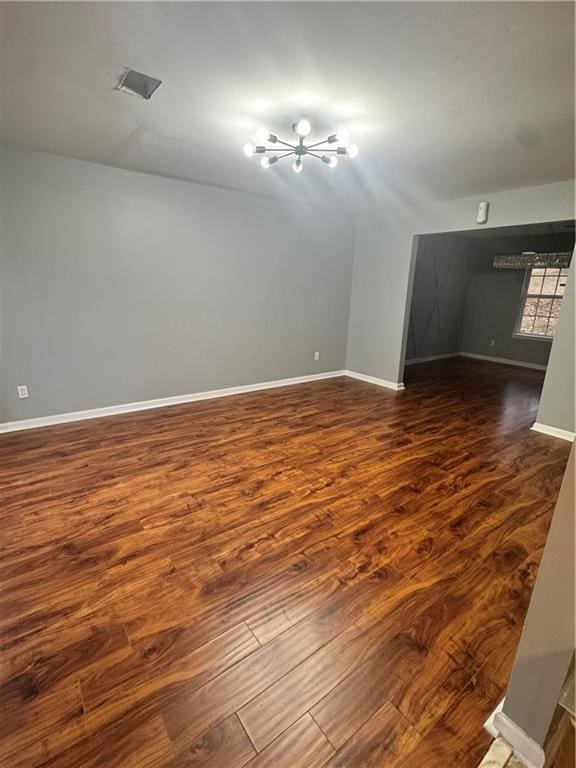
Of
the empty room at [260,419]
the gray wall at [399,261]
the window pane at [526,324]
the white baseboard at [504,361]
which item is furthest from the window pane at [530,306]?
the gray wall at [399,261]

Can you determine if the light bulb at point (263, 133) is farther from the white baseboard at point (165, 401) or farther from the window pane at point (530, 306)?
the window pane at point (530, 306)

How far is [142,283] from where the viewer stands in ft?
12.3

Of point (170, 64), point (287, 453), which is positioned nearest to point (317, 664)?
point (287, 453)

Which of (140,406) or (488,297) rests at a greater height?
(488,297)

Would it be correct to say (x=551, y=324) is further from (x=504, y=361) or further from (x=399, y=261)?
(x=399, y=261)

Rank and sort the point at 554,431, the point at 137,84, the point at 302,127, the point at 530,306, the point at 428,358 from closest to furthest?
1. the point at 137,84
2. the point at 302,127
3. the point at 554,431
4. the point at 530,306
5. the point at 428,358

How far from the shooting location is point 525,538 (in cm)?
213

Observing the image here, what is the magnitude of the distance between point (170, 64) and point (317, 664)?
2.83 meters

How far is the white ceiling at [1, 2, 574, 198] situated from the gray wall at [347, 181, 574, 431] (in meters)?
0.50

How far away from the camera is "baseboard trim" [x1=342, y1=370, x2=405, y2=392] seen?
17.1 feet

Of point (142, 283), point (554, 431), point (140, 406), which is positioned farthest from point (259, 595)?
point (554, 431)

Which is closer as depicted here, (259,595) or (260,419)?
(259,595)

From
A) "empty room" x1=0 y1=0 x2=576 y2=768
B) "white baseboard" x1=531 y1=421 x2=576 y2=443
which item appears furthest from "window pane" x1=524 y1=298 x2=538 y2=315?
"white baseboard" x1=531 y1=421 x2=576 y2=443

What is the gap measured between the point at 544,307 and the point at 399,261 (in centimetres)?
423
